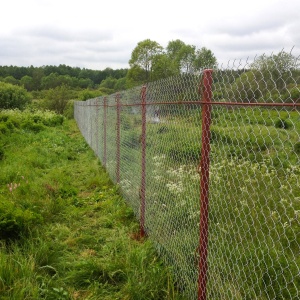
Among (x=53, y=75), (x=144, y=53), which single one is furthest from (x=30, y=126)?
(x=53, y=75)

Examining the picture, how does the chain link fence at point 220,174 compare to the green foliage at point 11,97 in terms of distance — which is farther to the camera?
the green foliage at point 11,97

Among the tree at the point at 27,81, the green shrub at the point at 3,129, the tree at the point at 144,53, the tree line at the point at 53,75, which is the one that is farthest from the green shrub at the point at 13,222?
the tree at the point at 27,81

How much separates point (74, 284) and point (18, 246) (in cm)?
97

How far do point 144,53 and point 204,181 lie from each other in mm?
46328

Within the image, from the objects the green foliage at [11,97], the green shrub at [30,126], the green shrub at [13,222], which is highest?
the green foliage at [11,97]

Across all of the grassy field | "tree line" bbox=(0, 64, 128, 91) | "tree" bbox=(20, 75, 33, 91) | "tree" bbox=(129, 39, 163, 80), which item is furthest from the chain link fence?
"tree" bbox=(20, 75, 33, 91)

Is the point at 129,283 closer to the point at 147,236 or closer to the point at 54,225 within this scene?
the point at 147,236

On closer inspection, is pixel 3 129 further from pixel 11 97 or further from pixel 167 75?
pixel 11 97

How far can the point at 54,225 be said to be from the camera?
15.2 feet

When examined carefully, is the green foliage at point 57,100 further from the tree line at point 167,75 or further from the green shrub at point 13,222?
the green shrub at point 13,222

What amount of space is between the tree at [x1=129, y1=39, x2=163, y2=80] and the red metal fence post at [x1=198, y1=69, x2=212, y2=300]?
45.2 m

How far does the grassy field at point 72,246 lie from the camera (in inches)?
120

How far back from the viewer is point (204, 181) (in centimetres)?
234

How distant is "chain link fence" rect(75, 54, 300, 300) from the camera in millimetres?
1611
